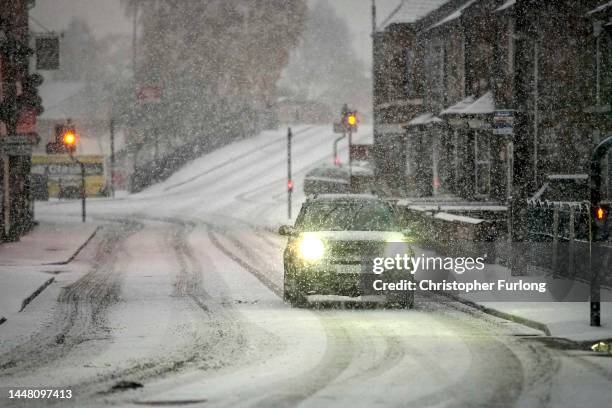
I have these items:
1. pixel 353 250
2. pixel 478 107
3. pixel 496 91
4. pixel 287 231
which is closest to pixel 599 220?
pixel 353 250

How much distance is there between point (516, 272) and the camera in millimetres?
21281

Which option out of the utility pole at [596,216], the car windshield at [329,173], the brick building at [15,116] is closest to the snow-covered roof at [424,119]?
the car windshield at [329,173]

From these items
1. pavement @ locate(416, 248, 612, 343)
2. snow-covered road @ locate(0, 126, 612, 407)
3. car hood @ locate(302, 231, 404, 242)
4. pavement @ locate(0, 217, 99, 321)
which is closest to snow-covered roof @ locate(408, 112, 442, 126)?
pavement @ locate(0, 217, 99, 321)

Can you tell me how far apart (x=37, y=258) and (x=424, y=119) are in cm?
2460

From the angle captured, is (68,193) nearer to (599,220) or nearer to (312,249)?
(312,249)

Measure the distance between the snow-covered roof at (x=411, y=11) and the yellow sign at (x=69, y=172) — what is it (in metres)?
21.3

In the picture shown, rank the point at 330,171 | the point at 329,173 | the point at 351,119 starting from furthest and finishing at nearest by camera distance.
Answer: the point at 330,171, the point at 329,173, the point at 351,119

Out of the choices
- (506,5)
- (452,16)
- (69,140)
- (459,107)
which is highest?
(452,16)

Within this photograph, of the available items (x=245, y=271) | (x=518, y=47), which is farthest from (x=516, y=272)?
(x=518, y=47)

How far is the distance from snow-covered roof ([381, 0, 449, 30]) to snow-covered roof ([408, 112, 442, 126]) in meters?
5.26

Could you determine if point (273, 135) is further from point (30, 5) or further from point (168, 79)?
point (30, 5)

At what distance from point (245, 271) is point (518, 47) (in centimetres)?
1430

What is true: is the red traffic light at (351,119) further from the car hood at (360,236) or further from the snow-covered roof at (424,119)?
the car hood at (360,236)

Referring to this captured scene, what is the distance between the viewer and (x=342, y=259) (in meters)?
16.9
